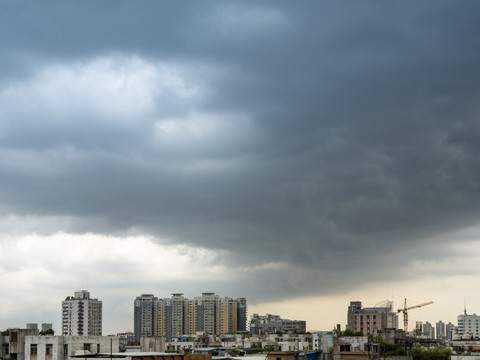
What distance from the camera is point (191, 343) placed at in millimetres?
178250

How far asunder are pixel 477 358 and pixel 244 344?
82345 mm

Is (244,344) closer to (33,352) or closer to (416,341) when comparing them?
(416,341)

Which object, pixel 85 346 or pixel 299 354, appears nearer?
pixel 85 346

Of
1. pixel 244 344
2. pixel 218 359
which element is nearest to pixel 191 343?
pixel 244 344

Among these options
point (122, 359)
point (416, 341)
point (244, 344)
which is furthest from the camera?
point (244, 344)

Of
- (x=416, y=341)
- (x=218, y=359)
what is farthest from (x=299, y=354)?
(x=416, y=341)

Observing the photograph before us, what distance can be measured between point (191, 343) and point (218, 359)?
104192mm

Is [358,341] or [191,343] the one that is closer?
[358,341]

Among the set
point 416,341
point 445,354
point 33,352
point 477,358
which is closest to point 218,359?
point 33,352

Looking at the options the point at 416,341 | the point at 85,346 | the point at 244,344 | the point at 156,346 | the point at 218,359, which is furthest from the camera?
the point at 244,344

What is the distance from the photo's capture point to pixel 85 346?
70750mm

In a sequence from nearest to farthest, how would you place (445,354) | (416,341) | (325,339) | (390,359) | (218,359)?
(218,359) < (390,359) < (445,354) < (325,339) < (416,341)

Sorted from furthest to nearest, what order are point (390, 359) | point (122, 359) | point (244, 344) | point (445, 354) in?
1. point (244, 344)
2. point (445, 354)
3. point (390, 359)
4. point (122, 359)

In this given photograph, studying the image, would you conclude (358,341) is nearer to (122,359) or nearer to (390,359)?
(390,359)
